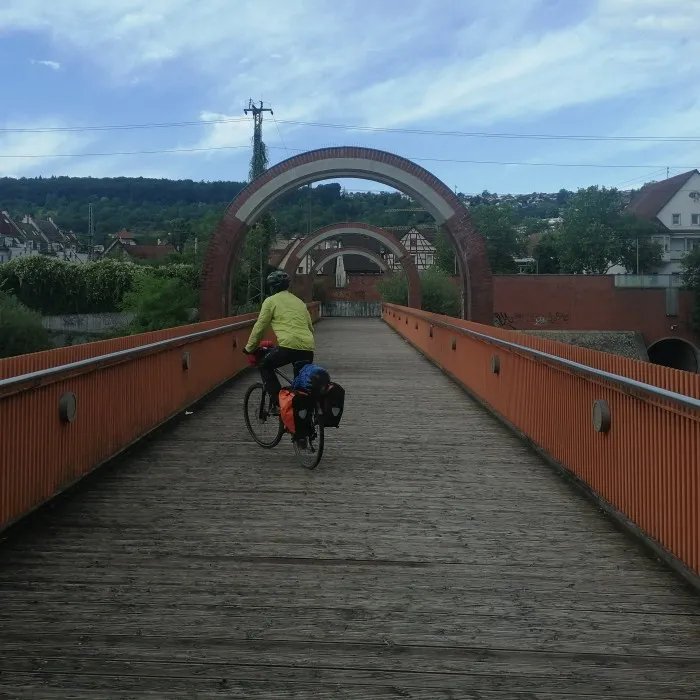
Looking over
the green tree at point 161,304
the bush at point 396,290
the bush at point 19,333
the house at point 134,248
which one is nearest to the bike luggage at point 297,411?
the bush at point 19,333

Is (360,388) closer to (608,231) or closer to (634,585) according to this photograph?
(634,585)

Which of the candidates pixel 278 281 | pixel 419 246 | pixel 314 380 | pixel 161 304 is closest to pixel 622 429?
pixel 314 380

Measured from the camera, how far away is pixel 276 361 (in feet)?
25.1

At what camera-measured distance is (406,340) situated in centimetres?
2800

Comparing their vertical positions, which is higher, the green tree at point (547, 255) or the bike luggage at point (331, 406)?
the green tree at point (547, 255)

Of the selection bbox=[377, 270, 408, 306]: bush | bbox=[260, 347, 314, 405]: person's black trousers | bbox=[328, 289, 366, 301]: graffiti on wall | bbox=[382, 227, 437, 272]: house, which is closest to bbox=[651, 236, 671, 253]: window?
bbox=[328, 289, 366, 301]: graffiti on wall

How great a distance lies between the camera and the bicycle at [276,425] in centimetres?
705

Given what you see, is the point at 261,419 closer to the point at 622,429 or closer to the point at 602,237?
the point at 622,429

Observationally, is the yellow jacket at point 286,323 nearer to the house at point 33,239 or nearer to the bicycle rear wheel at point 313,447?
the bicycle rear wheel at point 313,447

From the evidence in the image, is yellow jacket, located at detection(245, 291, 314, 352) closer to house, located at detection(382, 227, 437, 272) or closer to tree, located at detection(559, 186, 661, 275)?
tree, located at detection(559, 186, 661, 275)

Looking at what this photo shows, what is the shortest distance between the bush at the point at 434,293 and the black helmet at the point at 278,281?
3394 centimetres

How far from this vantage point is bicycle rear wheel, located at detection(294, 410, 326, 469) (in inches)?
277

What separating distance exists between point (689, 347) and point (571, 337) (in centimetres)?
733

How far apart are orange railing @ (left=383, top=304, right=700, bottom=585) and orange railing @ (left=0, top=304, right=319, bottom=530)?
3634mm
